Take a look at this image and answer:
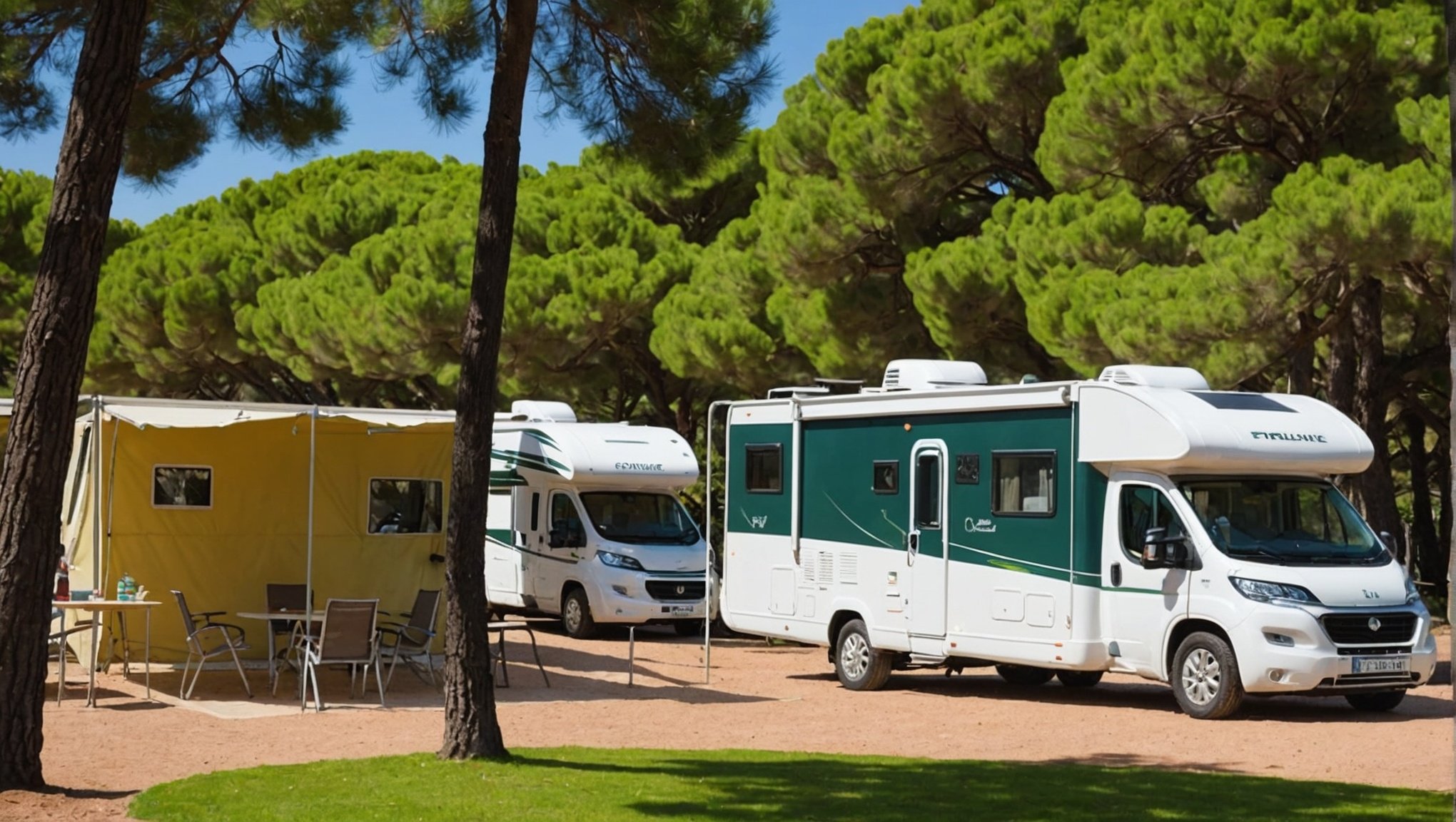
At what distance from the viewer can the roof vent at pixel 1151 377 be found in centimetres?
1269

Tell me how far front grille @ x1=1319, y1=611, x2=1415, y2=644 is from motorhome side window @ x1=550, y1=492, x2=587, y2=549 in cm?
965

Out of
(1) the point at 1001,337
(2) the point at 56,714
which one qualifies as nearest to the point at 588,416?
(1) the point at 1001,337

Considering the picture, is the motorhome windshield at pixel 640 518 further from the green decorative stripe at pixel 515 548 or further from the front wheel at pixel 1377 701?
the front wheel at pixel 1377 701

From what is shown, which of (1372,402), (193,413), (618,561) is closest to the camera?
(193,413)

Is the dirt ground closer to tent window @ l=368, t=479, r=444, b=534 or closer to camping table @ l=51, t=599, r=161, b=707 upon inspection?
camping table @ l=51, t=599, r=161, b=707

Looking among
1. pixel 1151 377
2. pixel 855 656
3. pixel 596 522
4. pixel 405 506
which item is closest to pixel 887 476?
pixel 855 656

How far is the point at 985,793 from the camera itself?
28.1 ft

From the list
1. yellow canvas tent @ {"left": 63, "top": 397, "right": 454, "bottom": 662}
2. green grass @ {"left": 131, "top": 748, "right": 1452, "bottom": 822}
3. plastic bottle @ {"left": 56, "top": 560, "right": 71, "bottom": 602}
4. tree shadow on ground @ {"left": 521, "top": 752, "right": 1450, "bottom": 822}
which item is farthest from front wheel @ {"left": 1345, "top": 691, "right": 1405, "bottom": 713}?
plastic bottle @ {"left": 56, "top": 560, "right": 71, "bottom": 602}

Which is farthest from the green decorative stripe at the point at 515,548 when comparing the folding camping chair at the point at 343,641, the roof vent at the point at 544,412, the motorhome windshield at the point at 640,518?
the folding camping chair at the point at 343,641

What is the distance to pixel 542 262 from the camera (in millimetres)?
26703

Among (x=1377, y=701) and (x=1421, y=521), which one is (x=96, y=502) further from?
(x=1421, y=521)

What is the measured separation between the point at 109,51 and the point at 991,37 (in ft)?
46.7

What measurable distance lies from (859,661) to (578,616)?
5845 millimetres

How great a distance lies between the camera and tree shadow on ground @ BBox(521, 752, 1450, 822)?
792 cm
